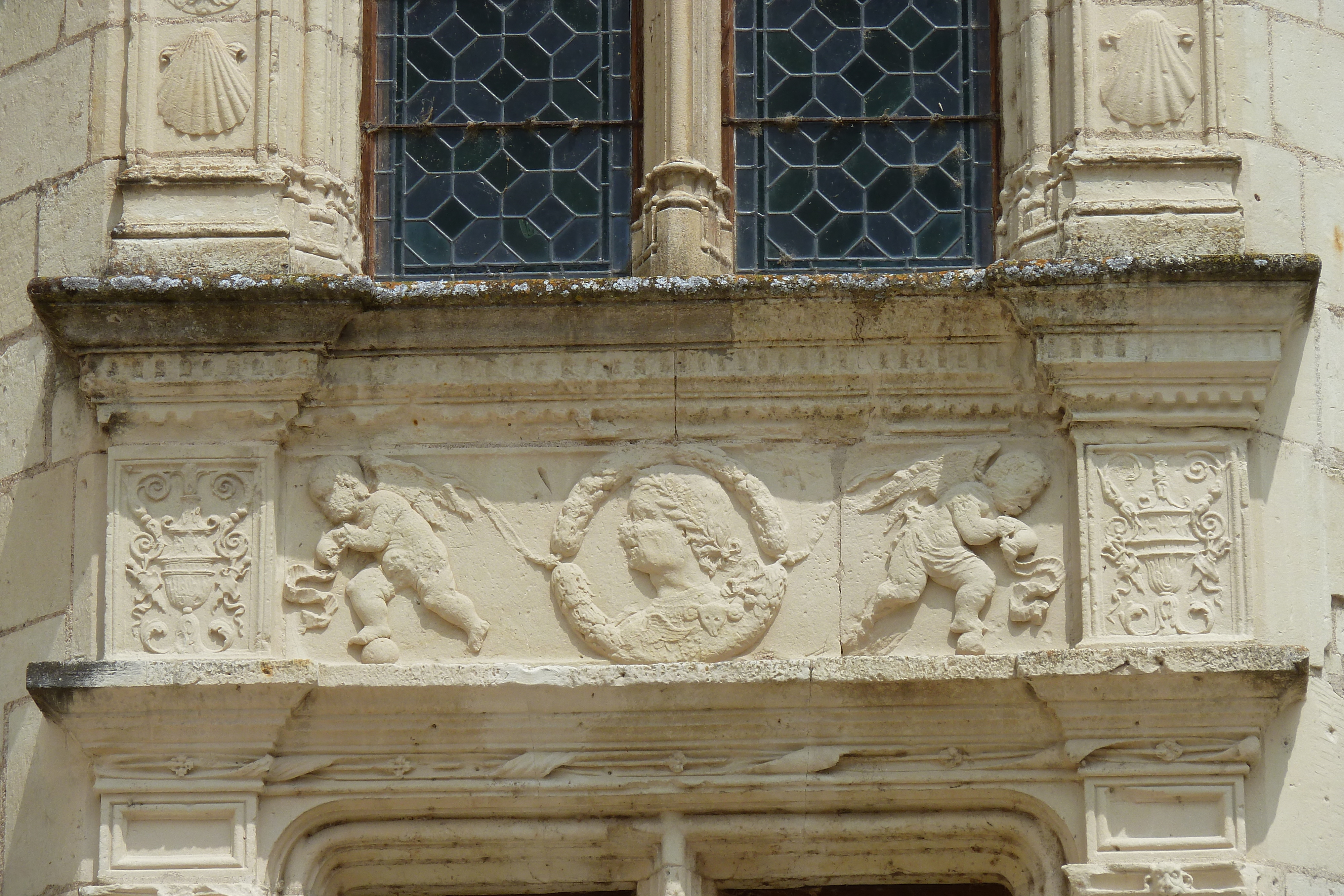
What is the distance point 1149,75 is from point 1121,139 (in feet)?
0.60

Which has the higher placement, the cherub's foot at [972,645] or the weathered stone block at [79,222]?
the weathered stone block at [79,222]

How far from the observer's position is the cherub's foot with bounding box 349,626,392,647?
19.4ft

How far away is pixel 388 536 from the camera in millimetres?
6000

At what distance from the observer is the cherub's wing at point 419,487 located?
604 cm

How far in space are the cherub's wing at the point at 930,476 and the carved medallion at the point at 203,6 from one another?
2.08 m

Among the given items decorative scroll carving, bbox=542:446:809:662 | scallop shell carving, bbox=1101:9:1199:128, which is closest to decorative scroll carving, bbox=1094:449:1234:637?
decorative scroll carving, bbox=542:446:809:662

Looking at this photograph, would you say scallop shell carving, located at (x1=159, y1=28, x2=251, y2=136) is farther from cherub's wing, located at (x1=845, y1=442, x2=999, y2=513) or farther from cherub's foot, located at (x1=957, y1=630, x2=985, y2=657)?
cherub's foot, located at (x1=957, y1=630, x2=985, y2=657)

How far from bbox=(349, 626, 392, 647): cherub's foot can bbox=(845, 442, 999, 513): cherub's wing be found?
119cm

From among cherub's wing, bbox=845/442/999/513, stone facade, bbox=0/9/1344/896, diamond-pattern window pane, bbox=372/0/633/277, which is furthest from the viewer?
diamond-pattern window pane, bbox=372/0/633/277

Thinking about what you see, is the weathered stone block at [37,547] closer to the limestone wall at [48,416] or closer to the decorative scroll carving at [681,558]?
the limestone wall at [48,416]

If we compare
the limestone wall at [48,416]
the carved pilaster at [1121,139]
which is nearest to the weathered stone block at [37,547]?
the limestone wall at [48,416]

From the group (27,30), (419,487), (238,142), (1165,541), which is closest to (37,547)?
(419,487)

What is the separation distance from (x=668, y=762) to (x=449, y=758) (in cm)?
53

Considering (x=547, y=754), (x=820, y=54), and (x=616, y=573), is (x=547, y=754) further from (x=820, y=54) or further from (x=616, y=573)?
(x=820, y=54)
